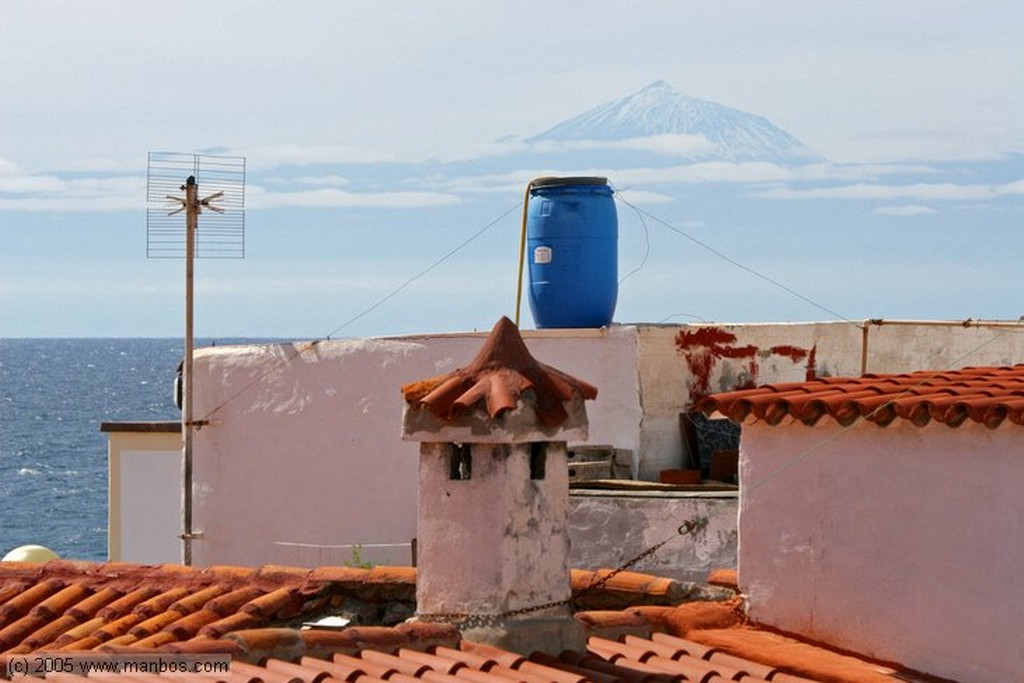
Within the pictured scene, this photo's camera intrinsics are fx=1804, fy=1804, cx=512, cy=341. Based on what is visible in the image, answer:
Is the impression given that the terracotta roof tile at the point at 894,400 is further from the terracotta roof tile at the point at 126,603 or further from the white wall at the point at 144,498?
the white wall at the point at 144,498

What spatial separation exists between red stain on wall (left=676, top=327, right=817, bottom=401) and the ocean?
4436cm

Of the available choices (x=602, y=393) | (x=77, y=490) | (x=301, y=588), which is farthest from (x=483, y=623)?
(x=77, y=490)

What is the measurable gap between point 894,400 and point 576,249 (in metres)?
8.67

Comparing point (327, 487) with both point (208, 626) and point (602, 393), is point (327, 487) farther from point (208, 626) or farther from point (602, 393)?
point (208, 626)

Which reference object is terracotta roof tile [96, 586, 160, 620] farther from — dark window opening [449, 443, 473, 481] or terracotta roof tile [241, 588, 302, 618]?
dark window opening [449, 443, 473, 481]

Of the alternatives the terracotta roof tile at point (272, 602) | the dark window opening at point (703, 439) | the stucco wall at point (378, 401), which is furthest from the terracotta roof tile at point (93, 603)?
the dark window opening at point (703, 439)

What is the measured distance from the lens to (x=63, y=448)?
100625 millimetres

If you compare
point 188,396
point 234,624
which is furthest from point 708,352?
point 234,624

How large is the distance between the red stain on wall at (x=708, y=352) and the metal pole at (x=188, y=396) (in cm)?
575

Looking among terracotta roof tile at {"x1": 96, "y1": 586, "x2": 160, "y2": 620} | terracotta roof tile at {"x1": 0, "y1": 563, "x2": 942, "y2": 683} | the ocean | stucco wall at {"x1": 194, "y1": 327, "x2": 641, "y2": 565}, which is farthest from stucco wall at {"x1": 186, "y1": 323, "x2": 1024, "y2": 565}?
the ocean

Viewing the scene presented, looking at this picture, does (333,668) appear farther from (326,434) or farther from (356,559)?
(326,434)

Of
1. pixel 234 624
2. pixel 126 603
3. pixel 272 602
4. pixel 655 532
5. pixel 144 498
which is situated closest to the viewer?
pixel 234 624

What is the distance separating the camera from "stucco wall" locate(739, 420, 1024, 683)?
1102 centimetres

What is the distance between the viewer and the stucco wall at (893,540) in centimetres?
1102
